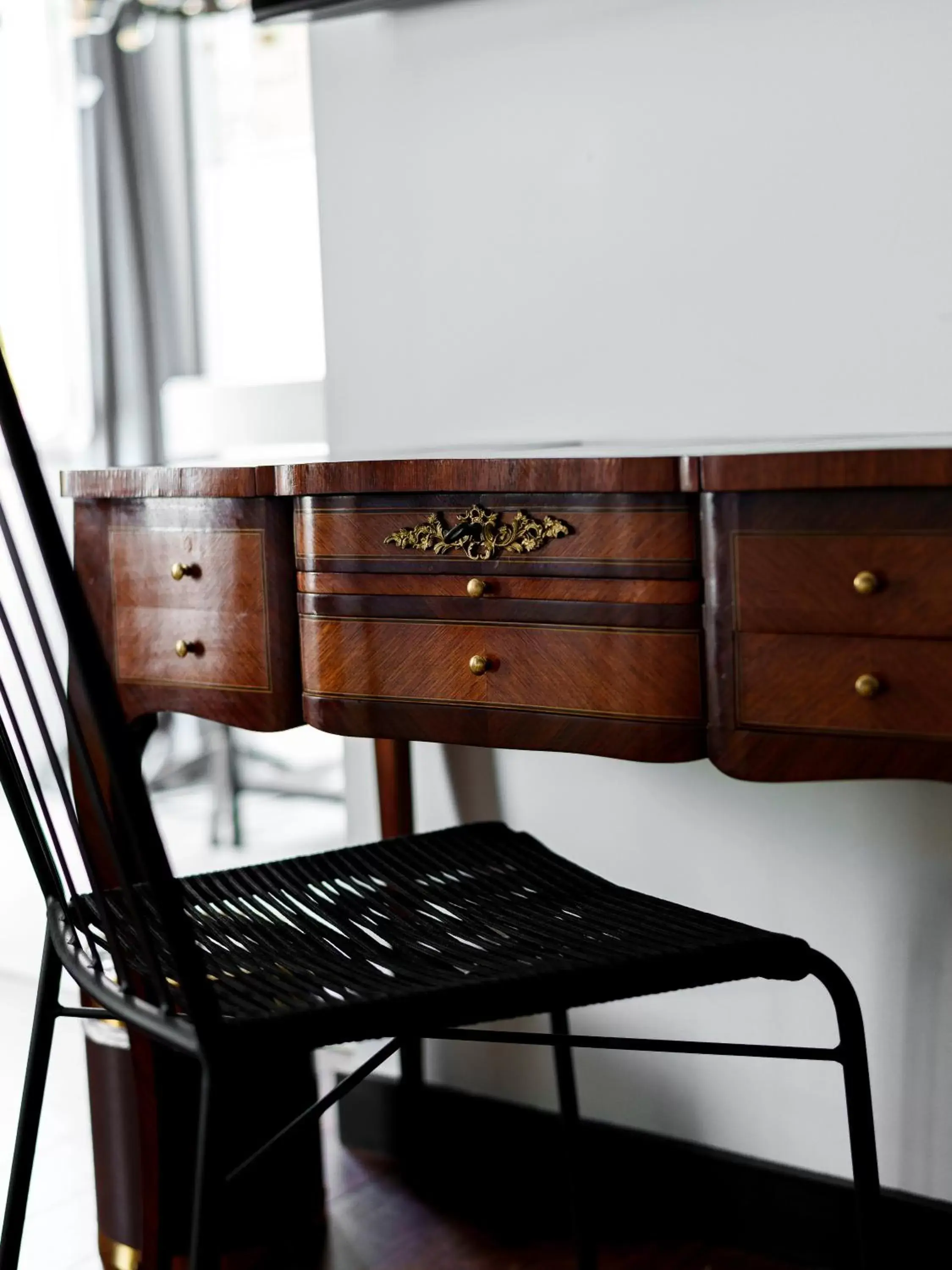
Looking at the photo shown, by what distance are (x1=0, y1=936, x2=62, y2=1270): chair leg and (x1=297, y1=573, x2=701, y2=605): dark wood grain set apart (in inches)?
13.9

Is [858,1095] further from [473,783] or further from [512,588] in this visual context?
[473,783]

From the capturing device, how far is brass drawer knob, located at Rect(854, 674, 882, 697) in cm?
100

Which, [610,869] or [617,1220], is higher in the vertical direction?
[610,869]

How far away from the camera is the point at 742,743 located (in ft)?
3.49

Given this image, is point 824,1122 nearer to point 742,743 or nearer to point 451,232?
point 742,743

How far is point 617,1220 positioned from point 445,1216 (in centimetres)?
18

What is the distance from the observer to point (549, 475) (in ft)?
3.59

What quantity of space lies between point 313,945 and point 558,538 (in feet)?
1.12

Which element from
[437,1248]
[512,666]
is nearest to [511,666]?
[512,666]

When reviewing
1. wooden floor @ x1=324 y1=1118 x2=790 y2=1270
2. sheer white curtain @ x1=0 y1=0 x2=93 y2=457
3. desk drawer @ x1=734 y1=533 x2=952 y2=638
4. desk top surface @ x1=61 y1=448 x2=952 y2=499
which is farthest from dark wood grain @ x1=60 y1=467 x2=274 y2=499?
sheer white curtain @ x1=0 y1=0 x2=93 y2=457

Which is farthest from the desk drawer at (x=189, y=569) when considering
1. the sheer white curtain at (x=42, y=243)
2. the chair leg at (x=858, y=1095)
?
the sheer white curtain at (x=42, y=243)

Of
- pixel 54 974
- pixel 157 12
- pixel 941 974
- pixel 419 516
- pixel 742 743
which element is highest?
pixel 157 12

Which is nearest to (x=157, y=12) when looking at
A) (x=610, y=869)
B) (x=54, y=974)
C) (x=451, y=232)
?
(x=451, y=232)

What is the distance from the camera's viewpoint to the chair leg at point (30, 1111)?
1080 millimetres
